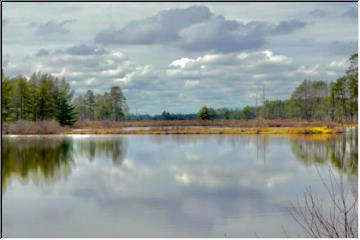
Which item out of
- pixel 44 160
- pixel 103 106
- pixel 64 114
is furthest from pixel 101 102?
pixel 44 160

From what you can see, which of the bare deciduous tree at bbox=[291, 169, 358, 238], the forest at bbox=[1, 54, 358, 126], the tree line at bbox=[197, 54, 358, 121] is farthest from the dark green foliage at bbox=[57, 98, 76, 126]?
the bare deciduous tree at bbox=[291, 169, 358, 238]

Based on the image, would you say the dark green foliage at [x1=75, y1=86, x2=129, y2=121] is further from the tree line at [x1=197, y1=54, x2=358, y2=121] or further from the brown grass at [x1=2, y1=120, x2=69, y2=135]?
the brown grass at [x1=2, y1=120, x2=69, y2=135]

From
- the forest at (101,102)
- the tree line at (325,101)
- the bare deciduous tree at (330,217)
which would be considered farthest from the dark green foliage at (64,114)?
the bare deciduous tree at (330,217)

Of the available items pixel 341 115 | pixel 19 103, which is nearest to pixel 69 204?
pixel 19 103

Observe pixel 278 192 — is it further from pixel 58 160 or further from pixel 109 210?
pixel 58 160

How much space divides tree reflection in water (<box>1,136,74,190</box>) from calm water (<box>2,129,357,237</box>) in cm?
4

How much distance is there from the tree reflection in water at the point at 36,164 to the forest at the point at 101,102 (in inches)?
706

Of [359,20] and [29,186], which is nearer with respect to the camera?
[359,20]

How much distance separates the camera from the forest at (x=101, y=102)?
163 feet

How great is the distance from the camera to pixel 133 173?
730 inches

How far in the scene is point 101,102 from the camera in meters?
83.2

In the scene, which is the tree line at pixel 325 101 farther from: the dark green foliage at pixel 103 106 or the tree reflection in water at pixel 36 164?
the tree reflection in water at pixel 36 164

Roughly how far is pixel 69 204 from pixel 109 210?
4.72ft

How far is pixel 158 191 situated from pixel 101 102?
232ft
